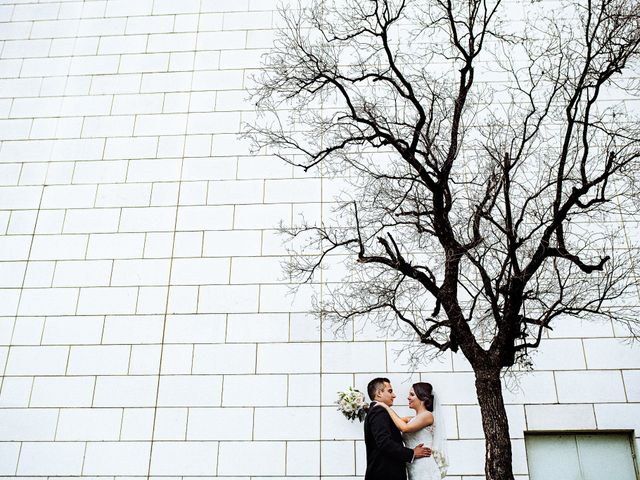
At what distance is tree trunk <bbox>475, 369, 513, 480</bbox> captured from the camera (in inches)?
165

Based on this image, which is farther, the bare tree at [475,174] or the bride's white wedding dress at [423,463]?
the bride's white wedding dress at [423,463]

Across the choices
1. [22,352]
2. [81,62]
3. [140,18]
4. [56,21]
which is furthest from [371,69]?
[22,352]

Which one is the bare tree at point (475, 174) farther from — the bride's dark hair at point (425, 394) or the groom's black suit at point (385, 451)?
the groom's black suit at point (385, 451)

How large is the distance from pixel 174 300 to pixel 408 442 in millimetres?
3276

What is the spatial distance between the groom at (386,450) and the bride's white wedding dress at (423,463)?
51 mm

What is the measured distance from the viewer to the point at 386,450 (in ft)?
15.6

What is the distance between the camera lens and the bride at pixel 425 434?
15.7ft

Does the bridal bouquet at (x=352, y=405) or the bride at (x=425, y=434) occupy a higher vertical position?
the bridal bouquet at (x=352, y=405)

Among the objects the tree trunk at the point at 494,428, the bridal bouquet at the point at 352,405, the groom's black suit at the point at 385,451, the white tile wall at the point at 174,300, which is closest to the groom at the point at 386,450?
the groom's black suit at the point at 385,451

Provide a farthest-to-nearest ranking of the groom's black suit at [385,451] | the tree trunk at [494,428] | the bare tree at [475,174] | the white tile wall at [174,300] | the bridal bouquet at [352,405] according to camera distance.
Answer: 1. the white tile wall at [174,300]
2. the bridal bouquet at [352,405]
3. the groom's black suit at [385,451]
4. the bare tree at [475,174]
5. the tree trunk at [494,428]

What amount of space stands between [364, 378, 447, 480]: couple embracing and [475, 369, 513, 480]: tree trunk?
581mm

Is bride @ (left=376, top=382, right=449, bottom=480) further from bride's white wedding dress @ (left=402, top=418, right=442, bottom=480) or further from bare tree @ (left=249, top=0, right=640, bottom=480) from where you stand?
bare tree @ (left=249, top=0, right=640, bottom=480)

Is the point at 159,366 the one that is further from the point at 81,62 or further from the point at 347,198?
the point at 81,62

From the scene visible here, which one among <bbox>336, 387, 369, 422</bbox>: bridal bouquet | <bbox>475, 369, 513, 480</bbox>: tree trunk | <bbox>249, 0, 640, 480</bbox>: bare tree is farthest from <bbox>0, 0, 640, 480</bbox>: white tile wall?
<bbox>475, 369, 513, 480</bbox>: tree trunk
